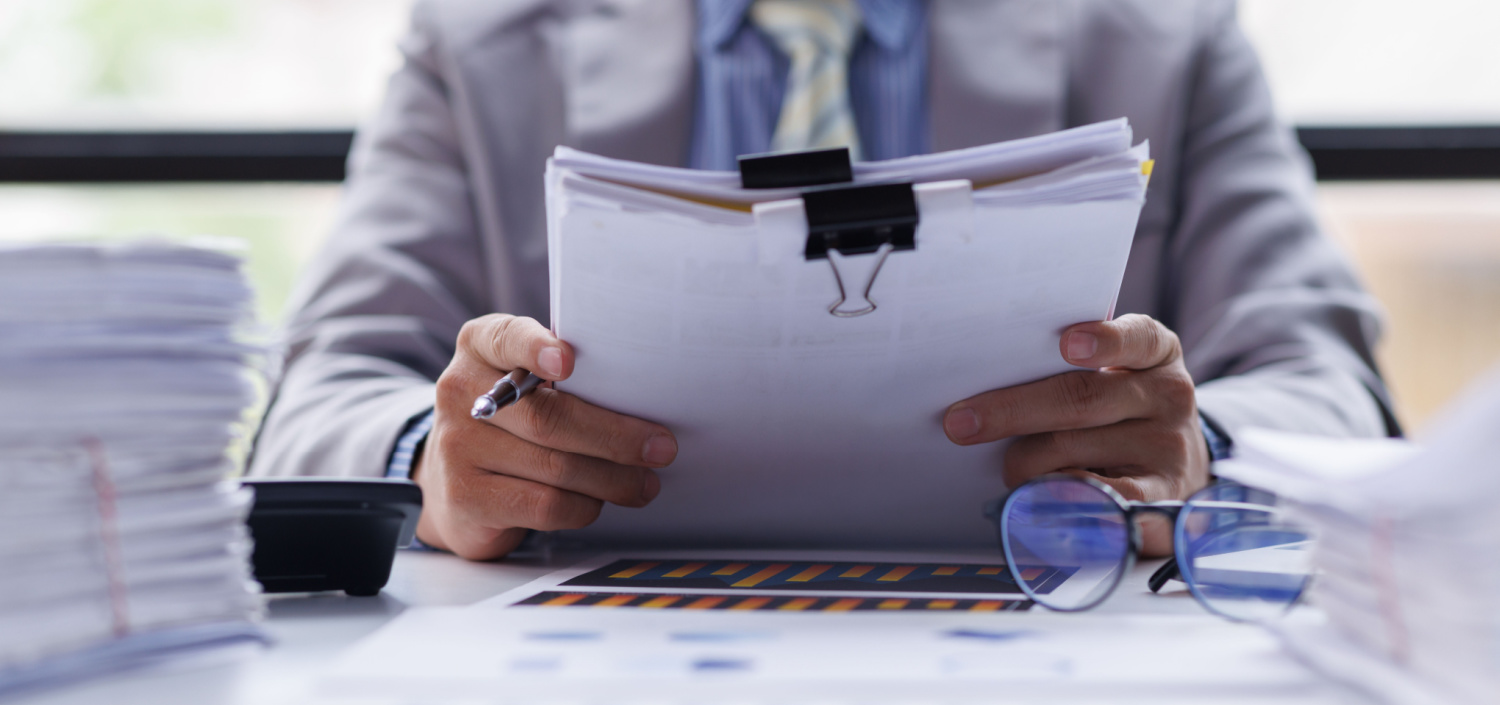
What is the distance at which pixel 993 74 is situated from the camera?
3.49 ft

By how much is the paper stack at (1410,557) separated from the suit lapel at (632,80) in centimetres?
82

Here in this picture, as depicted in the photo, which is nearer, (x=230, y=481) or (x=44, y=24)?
(x=230, y=481)

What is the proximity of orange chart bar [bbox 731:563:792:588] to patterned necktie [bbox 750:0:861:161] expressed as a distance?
0.57m

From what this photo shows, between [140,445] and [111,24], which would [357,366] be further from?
[111,24]

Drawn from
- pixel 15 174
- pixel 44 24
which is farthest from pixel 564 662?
pixel 44 24

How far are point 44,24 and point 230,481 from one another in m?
1.83

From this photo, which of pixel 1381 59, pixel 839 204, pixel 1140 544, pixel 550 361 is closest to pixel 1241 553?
pixel 1140 544

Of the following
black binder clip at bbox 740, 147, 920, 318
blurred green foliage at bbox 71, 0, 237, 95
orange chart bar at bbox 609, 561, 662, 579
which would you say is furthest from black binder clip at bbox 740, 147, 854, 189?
blurred green foliage at bbox 71, 0, 237, 95

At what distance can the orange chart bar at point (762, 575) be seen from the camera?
0.52 meters

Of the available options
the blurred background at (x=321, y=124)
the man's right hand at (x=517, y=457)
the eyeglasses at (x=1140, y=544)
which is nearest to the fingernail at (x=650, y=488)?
the man's right hand at (x=517, y=457)

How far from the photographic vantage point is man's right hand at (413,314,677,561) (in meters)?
0.56

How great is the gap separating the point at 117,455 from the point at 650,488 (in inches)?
12.3

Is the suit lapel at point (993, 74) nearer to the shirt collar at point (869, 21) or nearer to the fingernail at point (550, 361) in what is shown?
the shirt collar at point (869, 21)

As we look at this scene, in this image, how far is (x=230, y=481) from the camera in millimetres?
402
